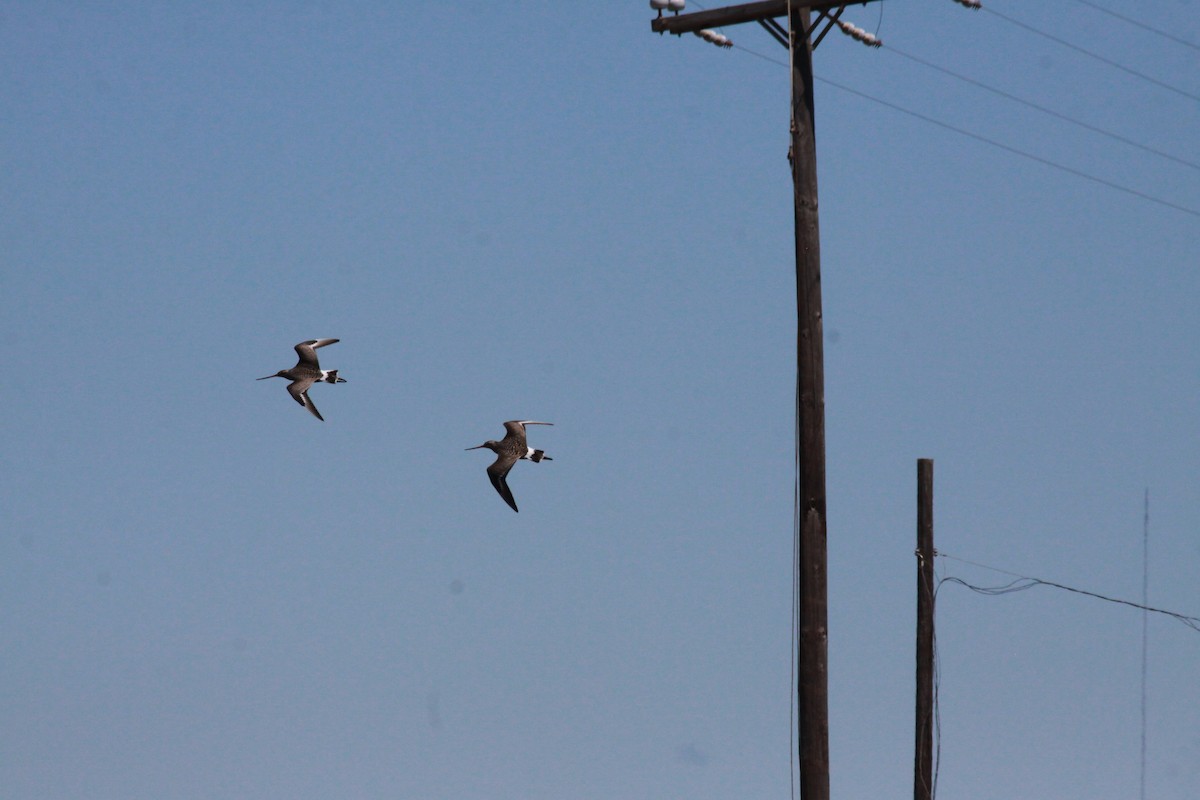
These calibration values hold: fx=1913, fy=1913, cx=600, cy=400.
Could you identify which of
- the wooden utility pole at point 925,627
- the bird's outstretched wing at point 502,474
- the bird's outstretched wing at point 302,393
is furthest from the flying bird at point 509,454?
the wooden utility pole at point 925,627

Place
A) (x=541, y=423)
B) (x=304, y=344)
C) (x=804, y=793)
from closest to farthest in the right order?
1. (x=804, y=793)
2. (x=541, y=423)
3. (x=304, y=344)

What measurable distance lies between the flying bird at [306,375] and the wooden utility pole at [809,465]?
6329 millimetres

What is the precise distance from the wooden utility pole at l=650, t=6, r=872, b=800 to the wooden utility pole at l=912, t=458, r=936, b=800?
198 inches

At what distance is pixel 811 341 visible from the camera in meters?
15.2

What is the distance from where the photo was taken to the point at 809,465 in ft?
49.5

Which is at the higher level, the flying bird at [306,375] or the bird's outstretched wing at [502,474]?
the flying bird at [306,375]

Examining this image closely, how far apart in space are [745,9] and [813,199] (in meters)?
1.86

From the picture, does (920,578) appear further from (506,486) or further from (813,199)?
(813,199)

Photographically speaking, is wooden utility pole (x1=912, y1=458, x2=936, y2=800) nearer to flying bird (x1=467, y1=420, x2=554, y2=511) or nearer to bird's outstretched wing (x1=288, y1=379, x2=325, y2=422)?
flying bird (x1=467, y1=420, x2=554, y2=511)

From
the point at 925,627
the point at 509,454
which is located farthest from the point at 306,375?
the point at 925,627

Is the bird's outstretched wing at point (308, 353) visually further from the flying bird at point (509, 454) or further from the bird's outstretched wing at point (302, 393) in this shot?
the flying bird at point (509, 454)

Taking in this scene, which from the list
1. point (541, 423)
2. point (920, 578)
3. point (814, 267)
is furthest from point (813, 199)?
point (920, 578)

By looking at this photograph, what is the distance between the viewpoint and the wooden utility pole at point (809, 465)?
14.9 meters

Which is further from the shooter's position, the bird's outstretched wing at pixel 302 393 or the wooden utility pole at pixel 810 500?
the bird's outstretched wing at pixel 302 393
